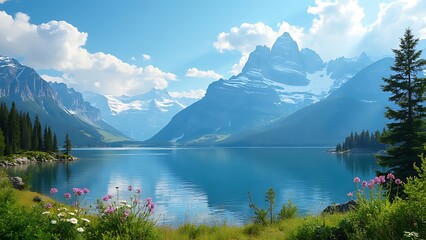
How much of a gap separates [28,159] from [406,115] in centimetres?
13426

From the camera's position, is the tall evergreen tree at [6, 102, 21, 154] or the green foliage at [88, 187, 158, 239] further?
the tall evergreen tree at [6, 102, 21, 154]

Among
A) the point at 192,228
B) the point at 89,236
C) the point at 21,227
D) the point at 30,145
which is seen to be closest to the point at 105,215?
the point at 89,236

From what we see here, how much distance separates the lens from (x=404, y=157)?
28125mm

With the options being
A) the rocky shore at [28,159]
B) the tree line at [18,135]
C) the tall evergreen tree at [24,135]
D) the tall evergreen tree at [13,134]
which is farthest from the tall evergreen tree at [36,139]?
the tall evergreen tree at [13,134]

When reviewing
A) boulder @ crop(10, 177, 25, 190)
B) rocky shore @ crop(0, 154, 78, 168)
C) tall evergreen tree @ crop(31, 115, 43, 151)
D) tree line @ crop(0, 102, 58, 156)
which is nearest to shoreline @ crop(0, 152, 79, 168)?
rocky shore @ crop(0, 154, 78, 168)

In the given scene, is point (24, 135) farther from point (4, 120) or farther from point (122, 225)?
point (122, 225)

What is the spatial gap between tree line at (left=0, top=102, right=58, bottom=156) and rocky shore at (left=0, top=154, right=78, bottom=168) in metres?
5.83

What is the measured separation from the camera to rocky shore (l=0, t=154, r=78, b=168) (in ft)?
371

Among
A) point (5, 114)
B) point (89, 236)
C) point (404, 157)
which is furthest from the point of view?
point (5, 114)

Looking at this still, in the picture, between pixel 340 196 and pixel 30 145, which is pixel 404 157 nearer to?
pixel 340 196

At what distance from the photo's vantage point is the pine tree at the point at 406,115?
28245 millimetres

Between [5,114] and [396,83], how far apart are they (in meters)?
149

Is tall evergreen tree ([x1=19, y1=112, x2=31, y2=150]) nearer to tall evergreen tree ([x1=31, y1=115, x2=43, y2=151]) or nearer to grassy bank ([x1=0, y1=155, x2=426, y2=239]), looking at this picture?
tall evergreen tree ([x1=31, y1=115, x2=43, y2=151])

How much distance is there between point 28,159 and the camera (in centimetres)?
13350
